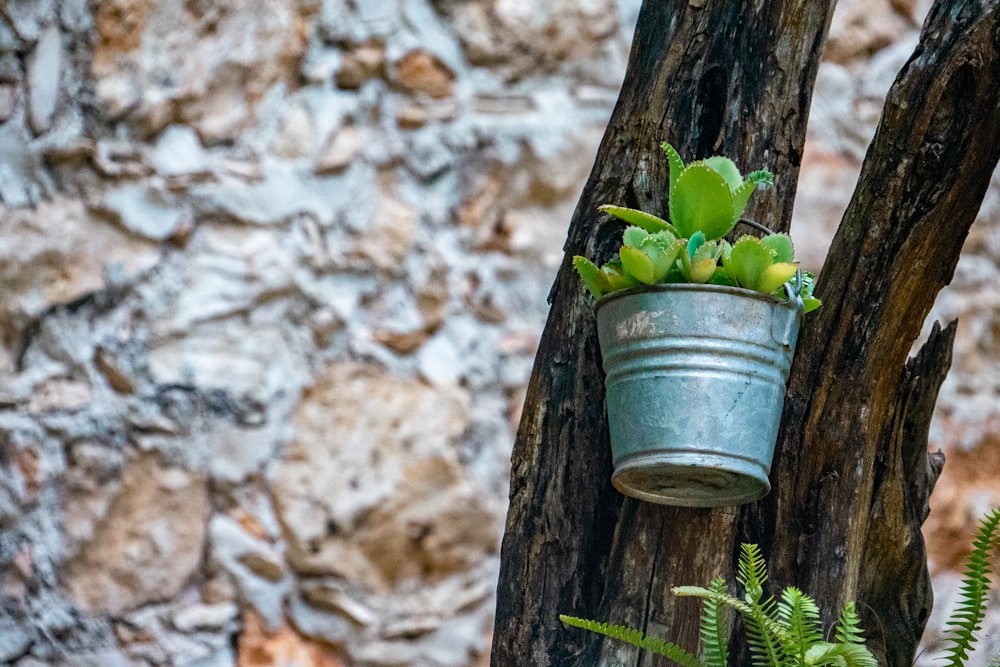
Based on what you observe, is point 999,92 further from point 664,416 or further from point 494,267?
point 494,267

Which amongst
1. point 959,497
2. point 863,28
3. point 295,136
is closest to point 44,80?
point 295,136

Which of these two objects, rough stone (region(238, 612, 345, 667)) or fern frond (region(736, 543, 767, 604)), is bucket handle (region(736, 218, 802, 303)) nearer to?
fern frond (region(736, 543, 767, 604))

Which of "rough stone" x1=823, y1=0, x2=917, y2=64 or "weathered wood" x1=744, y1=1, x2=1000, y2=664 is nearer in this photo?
"weathered wood" x1=744, y1=1, x2=1000, y2=664

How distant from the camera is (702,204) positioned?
1054 mm

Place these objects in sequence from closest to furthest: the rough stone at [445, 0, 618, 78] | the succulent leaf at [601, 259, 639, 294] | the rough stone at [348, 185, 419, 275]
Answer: the succulent leaf at [601, 259, 639, 294] → the rough stone at [348, 185, 419, 275] → the rough stone at [445, 0, 618, 78]

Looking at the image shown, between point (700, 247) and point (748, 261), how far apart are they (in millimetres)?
47

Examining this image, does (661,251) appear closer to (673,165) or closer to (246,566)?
(673,165)

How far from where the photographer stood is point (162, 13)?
2.12 m

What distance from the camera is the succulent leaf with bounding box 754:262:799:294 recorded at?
100 centimetres

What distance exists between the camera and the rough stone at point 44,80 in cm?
204

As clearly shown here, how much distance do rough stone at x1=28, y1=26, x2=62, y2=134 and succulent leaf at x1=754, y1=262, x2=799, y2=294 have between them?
1.54m

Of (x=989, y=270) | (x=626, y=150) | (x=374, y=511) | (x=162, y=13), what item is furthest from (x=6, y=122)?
(x=989, y=270)

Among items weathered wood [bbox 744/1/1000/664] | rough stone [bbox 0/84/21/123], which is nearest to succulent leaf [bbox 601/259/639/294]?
weathered wood [bbox 744/1/1000/664]

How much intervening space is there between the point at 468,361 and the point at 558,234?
34 cm
